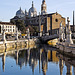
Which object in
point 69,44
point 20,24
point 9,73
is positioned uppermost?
point 20,24

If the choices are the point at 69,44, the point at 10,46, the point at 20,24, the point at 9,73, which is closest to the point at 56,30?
the point at 20,24

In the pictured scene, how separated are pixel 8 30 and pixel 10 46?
44.3 m

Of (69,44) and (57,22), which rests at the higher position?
(57,22)

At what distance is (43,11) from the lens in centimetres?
9481

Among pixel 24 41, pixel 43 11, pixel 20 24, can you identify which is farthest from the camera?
pixel 43 11

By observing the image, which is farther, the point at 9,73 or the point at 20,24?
the point at 20,24

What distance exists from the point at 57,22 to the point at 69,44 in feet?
193

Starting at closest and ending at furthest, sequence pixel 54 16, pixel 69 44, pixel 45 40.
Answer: pixel 69 44 < pixel 45 40 < pixel 54 16

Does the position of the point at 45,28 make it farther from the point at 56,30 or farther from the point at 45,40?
the point at 45,40

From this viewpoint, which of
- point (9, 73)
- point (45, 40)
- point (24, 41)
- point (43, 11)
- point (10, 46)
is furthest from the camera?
point (43, 11)

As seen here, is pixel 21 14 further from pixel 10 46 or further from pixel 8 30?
pixel 10 46

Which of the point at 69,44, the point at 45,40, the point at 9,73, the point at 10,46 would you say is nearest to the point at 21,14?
the point at 45,40

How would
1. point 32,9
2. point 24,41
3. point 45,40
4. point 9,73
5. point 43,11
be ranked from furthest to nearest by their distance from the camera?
1. point 32,9
2. point 43,11
3. point 45,40
4. point 24,41
5. point 9,73

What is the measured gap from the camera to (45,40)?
49.0 m
